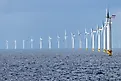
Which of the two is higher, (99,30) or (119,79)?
(99,30)

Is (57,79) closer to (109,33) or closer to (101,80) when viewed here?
(101,80)

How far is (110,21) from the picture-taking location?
140 m

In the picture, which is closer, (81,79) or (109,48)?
(81,79)

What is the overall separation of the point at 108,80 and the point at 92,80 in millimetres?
2191

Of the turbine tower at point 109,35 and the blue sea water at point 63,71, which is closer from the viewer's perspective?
the blue sea water at point 63,71

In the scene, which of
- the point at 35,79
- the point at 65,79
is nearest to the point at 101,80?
the point at 65,79

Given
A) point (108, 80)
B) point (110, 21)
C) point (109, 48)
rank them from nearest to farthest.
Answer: point (108, 80) < point (109, 48) < point (110, 21)

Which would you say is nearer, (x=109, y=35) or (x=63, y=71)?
(x=63, y=71)

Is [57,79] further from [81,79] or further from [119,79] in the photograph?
[119,79]

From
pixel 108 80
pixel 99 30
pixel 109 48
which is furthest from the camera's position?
pixel 99 30

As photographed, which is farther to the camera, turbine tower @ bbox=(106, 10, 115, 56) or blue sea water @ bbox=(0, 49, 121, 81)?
turbine tower @ bbox=(106, 10, 115, 56)

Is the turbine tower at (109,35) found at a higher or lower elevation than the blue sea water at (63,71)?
higher

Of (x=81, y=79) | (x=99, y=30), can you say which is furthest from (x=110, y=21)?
(x=81, y=79)

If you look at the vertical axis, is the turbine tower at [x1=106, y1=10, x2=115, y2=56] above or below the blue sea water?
above
